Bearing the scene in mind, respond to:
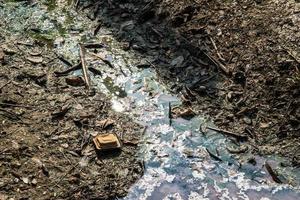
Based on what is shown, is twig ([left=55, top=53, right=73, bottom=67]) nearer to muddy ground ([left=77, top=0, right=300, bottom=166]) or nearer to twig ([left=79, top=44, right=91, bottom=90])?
twig ([left=79, top=44, right=91, bottom=90])

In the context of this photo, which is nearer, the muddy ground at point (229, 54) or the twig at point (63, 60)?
the muddy ground at point (229, 54)

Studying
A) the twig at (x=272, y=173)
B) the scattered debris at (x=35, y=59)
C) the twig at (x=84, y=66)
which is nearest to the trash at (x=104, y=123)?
the twig at (x=84, y=66)

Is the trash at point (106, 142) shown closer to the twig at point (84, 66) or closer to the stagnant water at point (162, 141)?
the stagnant water at point (162, 141)

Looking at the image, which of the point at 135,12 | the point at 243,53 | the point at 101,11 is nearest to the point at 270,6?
the point at 243,53

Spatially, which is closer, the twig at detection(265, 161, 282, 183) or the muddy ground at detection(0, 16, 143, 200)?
the muddy ground at detection(0, 16, 143, 200)

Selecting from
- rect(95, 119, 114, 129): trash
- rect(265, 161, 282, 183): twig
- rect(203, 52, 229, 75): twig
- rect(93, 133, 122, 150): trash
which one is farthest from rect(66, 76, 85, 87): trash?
rect(265, 161, 282, 183): twig

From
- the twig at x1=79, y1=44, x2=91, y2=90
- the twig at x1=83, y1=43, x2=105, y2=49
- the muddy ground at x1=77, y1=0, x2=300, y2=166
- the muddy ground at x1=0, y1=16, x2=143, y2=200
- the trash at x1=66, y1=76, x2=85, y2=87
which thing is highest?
the muddy ground at x1=77, y1=0, x2=300, y2=166

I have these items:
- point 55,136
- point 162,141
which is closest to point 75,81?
point 55,136
